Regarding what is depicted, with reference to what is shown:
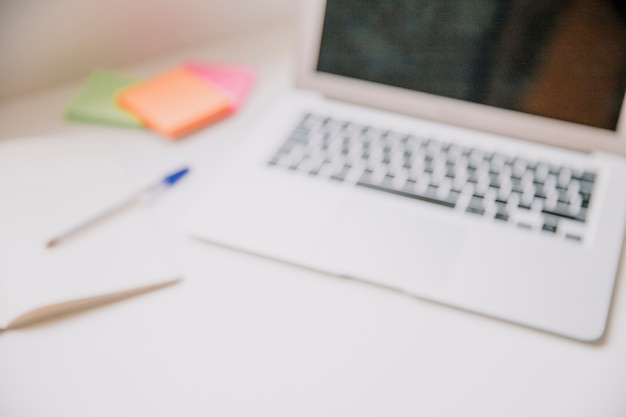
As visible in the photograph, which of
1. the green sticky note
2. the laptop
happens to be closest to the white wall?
the green sticky note

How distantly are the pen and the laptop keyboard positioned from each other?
11cm

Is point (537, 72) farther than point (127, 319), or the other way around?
point (537, 72)

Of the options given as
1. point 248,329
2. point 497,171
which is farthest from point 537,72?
point 248,329

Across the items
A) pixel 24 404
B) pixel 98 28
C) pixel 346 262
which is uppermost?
pixel 98 28

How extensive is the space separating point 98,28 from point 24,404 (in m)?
0.55

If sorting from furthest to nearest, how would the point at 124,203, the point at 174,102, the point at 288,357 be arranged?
the point at 174,102
the point at 124,203
the point at 288,357

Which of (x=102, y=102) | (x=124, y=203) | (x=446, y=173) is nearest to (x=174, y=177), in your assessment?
(x=124, y=203)

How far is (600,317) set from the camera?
561 millimetres

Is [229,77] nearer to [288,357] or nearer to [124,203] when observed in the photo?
[124,203]

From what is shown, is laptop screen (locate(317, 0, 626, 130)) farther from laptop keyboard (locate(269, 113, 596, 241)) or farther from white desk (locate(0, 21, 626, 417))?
white desk (locate(0, 21, 626, 417))

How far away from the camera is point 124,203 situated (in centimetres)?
68

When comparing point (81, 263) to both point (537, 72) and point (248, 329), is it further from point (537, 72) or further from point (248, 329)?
point (537, 72)

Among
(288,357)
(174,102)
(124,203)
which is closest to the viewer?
(288,357)

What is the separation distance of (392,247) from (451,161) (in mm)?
140
